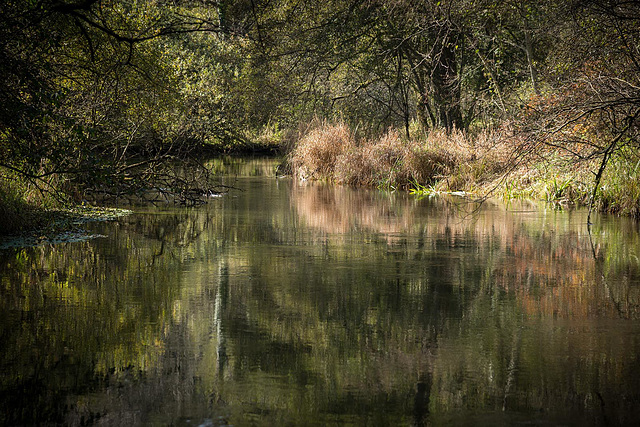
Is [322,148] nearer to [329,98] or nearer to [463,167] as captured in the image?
[329,98]

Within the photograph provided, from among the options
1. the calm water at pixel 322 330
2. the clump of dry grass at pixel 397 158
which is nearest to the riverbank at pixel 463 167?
the clump of dry grass at pixel 397 158

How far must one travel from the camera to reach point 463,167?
2081 cm

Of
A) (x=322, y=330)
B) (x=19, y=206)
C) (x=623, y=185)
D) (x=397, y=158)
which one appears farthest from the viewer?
(x=397, y=158)

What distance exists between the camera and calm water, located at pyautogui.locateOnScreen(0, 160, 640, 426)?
4.56 meters

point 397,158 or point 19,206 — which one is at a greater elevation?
point 397,158

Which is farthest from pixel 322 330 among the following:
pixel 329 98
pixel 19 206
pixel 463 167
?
pixel 329 98

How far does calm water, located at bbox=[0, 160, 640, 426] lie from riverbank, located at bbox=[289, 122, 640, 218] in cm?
349

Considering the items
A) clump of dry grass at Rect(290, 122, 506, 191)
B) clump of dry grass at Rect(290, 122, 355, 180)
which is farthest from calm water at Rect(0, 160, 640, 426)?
clump of dry grass at Rect(290, 122, 355, 180)

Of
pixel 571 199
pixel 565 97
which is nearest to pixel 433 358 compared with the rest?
pixel 565 97

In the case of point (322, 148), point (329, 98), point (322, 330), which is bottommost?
point (322, 330)

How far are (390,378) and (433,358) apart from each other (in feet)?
1.85

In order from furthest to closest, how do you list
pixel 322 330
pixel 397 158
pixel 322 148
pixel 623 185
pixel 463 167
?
pixel 322 148
pixel 397 158
pixel 463 167
pixel 623 185
pixel 322 330

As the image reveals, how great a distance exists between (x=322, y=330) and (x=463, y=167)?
15137 millimetres

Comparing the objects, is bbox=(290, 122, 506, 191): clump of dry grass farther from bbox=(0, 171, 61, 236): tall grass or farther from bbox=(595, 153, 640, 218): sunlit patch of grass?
bbox=(0, 171, 61, 236): tall grass
